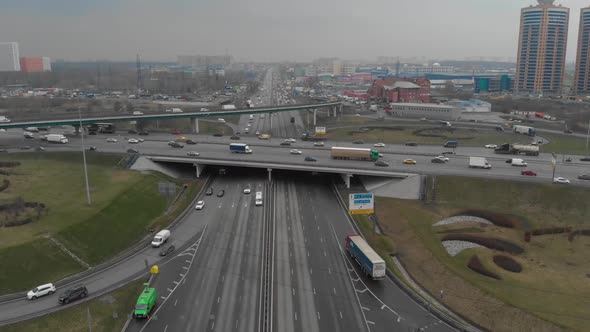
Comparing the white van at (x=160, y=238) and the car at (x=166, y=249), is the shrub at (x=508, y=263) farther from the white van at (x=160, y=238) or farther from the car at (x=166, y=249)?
the white van at (x=160, y=238)

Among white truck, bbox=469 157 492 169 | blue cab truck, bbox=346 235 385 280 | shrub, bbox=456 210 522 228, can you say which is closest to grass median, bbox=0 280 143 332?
blue cab truck, bbox=346 235 385 280

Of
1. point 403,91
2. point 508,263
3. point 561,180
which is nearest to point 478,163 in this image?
point 561,180

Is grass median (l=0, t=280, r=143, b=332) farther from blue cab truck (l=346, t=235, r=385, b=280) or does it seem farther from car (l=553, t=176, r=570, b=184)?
car (l=553, t=176, r=570, b=184)

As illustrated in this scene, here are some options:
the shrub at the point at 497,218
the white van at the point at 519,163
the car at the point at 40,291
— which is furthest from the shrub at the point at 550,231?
the car at the point at 40,291

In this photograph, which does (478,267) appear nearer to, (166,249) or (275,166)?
(166,249)

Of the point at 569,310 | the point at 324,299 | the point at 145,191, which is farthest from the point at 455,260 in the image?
A: the point at 145,191

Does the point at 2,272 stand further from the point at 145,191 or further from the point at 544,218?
the point at 544,218
